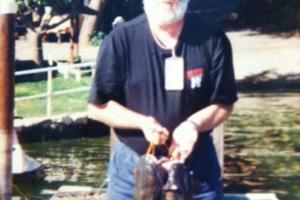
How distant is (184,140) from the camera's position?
356 cm

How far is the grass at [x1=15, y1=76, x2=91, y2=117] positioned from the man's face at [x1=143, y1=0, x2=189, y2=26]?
40.4 feet

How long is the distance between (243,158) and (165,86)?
10259mm

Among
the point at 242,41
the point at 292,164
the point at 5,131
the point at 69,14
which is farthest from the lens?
the point at 242,41

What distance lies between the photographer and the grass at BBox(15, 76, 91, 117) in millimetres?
16297

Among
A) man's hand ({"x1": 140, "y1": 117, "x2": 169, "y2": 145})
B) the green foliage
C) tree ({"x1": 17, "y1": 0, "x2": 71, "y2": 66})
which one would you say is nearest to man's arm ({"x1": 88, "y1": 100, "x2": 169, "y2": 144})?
man's hand ({"x1": 140, "y1": 117, "x2": 169, "y2": 145})

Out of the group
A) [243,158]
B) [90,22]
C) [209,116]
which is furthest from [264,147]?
[90,22]

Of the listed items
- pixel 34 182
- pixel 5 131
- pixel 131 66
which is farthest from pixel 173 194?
pixel 34 182

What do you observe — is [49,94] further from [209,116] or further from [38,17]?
[209,116]

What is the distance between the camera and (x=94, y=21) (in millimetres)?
25312

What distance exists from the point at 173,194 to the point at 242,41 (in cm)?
2500

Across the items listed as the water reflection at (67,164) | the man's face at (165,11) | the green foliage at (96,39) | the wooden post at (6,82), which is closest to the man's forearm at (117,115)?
the man's face at (165,11)

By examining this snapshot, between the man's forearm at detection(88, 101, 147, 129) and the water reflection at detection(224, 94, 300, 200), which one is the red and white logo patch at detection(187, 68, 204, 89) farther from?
the water reflection at detection(224, 94, 300, 200)

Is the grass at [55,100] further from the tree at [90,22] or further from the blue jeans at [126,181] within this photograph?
the blue jeans at [126,181]

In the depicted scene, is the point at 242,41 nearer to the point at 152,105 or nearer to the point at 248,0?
the point at 248,0
